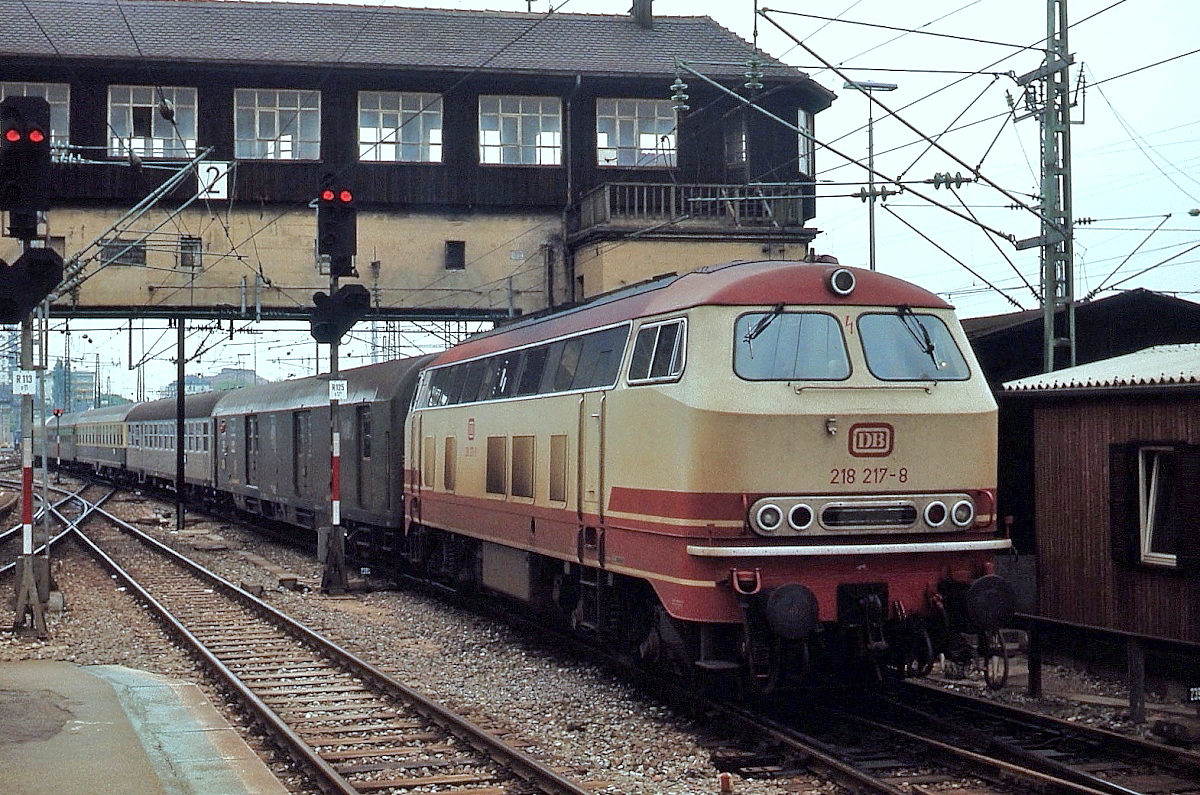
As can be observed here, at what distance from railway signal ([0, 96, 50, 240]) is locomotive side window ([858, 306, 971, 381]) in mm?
8852

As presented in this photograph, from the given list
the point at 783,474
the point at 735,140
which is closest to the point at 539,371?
the point at 783,474

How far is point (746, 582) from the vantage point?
9.45 m

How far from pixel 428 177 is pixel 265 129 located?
4.00 meters

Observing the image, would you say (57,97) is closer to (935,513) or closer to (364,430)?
(364,430)

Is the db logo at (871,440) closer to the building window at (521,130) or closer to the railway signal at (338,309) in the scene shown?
the railway signal at (338,309)

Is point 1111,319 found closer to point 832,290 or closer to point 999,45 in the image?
point 999,45

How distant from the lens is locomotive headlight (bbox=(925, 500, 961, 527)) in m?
9.98

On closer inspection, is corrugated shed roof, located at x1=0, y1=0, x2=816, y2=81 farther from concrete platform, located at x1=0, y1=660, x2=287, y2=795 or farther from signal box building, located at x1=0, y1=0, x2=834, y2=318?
concrete platform, located at x1=0, y1=660, x2=287, y2=795

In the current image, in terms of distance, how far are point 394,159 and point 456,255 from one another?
272 centimetres

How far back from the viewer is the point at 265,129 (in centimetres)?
3275

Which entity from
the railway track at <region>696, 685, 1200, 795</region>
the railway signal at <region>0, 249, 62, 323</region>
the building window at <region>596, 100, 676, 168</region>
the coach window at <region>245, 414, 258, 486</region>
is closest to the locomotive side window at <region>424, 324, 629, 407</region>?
the railway track at <region>696, 685, 1200, 795</region>

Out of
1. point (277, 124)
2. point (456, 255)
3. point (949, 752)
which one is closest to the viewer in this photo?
point (949, 752)

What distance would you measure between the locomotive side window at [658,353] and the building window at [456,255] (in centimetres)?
2254

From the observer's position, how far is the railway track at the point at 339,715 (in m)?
8.87
